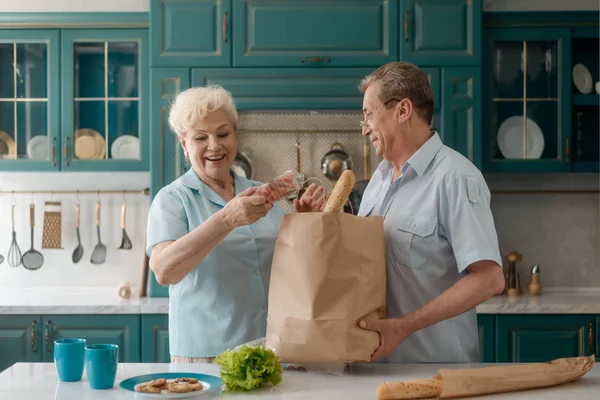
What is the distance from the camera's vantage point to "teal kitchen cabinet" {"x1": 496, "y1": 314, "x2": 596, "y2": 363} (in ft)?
11.8

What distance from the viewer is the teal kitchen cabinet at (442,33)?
12.1ft

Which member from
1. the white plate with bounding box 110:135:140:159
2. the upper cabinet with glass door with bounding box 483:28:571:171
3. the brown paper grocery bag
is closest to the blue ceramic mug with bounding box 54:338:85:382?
the brown paper grocery bag

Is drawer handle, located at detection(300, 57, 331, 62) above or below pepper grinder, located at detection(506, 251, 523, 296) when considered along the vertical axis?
above

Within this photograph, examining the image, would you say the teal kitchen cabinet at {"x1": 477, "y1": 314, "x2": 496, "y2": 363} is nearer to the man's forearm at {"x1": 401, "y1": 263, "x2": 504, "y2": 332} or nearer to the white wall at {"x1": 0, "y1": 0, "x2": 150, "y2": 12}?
the man's forearm at {"x1": 401, "y1": 263, "x2": 504, "y2": 332}

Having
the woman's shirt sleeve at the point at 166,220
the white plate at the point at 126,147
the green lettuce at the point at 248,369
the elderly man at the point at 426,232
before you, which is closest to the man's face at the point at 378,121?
the elderly man at the point at 426,232

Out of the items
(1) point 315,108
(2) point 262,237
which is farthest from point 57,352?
(1) point 315,108

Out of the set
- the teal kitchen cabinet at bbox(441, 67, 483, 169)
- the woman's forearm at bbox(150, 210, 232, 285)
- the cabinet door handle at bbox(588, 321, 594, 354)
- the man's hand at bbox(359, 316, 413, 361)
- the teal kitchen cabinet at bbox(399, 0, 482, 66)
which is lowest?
the cabinet door handle at bbox(588, 321, 594, 354)

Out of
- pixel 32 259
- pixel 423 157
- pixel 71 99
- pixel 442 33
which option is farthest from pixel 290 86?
pixel 423 157

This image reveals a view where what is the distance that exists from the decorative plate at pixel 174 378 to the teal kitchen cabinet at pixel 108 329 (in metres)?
1.88

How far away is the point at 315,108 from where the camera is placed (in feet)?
12.2

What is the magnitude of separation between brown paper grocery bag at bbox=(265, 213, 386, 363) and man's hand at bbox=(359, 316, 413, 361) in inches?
0.6

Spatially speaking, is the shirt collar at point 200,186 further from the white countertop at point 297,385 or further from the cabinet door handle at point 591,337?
the cabinet door handle at point 591,337

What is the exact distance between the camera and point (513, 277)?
3.96 m

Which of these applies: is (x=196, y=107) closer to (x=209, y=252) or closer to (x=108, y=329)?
(x=209, y=252)
